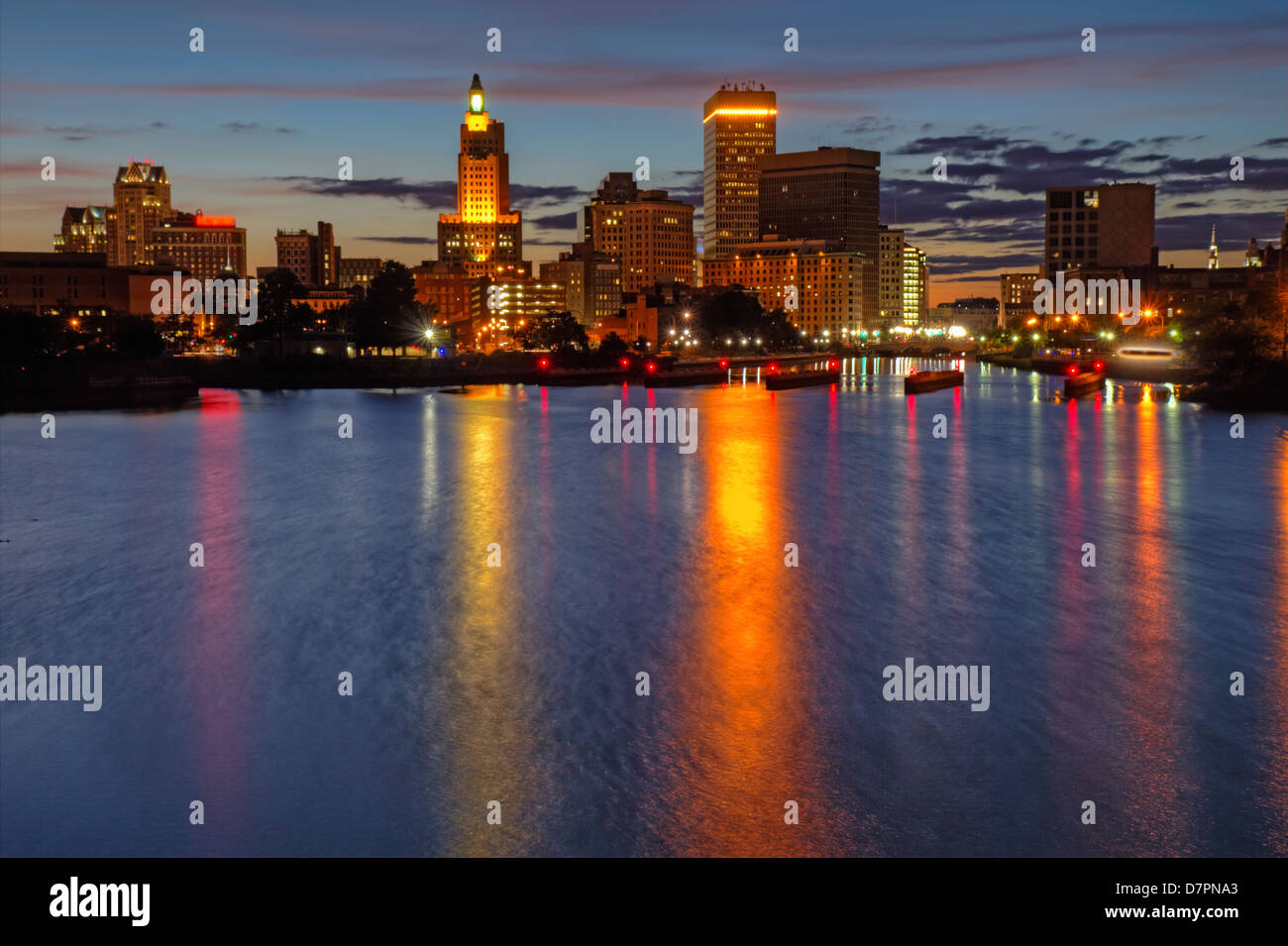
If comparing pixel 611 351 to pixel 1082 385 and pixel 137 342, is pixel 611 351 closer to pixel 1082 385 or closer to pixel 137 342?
pixel 137 342

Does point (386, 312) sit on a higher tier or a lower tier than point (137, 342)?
higher

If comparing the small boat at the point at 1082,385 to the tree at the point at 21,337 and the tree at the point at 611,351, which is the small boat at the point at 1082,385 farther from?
the tree at the point at 21,337

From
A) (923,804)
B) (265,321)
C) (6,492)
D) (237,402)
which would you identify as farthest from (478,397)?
(923,804)

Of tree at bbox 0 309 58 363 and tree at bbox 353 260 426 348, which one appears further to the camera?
tree at bbox 353 260 426 348

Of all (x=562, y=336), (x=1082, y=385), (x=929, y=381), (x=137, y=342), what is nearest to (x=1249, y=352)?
(x=1082, y=385)

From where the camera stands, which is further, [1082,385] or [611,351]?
[611,351]

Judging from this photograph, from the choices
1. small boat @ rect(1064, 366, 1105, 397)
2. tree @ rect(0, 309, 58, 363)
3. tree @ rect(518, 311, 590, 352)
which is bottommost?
small boat @ rect(1064, 366, 1105, 397)

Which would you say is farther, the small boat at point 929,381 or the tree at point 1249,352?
the small boat at point 929,381

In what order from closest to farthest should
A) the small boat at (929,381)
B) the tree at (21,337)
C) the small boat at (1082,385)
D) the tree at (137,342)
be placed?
the tree at (21,337), the small boat at (1082,385), the tree at (137,342), the small boat at (929,381)

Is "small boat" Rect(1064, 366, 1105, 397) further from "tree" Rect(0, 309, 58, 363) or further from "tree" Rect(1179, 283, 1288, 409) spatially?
"tree" Rect(0, 309, 58, 363)

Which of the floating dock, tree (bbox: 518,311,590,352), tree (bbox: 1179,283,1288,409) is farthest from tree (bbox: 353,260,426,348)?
tree (bbox: 1179,283,1288,409)

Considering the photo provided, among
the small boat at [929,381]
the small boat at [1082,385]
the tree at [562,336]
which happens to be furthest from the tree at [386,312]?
the small boat at [1082,385]

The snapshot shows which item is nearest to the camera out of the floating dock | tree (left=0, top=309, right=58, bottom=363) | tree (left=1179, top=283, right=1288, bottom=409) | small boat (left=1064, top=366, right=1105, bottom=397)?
tree (left=1179, top=283, right=1288, bottom=409)
